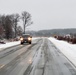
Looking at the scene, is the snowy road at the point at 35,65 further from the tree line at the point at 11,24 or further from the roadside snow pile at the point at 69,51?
the tree line at the point at 11,24

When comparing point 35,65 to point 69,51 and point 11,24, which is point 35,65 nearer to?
point 69,51

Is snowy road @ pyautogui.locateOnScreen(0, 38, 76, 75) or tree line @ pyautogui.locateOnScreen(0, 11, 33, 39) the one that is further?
tree line @ pyautogui.locateOnScreen(0, 11, 33, 39)

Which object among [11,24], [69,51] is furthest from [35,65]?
[11,24]

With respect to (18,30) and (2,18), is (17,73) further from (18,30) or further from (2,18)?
(18,30)

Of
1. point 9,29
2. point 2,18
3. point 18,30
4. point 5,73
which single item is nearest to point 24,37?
point 5,73

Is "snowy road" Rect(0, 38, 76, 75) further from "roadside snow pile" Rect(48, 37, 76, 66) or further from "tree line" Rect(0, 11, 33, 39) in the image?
"tree line" Rect(0, 11, 33, 39)

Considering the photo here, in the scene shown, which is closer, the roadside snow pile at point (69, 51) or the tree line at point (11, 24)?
the roadside snow pile at point (69, 51)

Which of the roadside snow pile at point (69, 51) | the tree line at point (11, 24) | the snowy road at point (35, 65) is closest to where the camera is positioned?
the snowy road at point (35, 65)

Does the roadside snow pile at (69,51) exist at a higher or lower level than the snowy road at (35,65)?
lower

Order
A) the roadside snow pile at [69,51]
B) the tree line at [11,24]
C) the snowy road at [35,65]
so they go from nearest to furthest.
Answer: the snowy road at [35,65] → the roadside snow pile at [69,51] → the tree line at [11,24]

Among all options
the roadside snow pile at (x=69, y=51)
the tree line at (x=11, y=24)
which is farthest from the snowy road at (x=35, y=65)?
the tree line at (x=11, y=24)

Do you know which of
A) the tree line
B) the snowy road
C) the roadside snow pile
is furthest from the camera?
the tree line

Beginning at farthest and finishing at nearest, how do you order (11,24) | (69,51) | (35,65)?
(11,24), (69,51), (35,65)

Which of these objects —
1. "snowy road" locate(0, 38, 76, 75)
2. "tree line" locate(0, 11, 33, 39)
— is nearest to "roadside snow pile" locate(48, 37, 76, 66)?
"snowy road" locate(0, 38, 76, 75)
